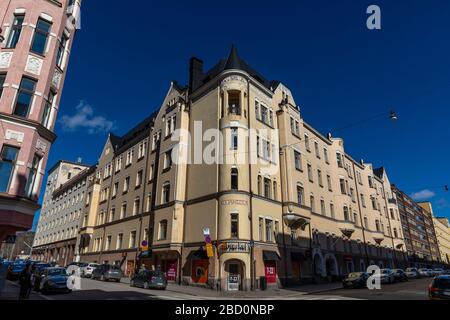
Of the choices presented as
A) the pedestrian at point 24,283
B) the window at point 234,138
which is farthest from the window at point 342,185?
the pedestrian at point 24,283

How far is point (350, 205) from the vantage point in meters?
44.4

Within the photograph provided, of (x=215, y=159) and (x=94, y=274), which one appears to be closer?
(x=215, y=159)

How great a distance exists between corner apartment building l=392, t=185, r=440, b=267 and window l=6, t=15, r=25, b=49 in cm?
8375

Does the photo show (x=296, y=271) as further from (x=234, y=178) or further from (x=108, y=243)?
(x=108, y=243)

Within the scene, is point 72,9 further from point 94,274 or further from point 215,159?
point 94,274

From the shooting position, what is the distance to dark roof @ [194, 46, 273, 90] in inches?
1254

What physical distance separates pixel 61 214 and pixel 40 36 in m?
57.7

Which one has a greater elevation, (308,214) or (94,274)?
(308,214)

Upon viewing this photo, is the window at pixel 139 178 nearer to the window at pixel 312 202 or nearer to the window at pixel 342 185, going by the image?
the window at pixel 312 202

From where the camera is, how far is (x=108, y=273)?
99.1ft

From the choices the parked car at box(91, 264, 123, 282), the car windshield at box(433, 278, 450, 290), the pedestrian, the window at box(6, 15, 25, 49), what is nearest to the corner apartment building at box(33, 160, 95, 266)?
the parked car at box(91, 264, 123, 282)
